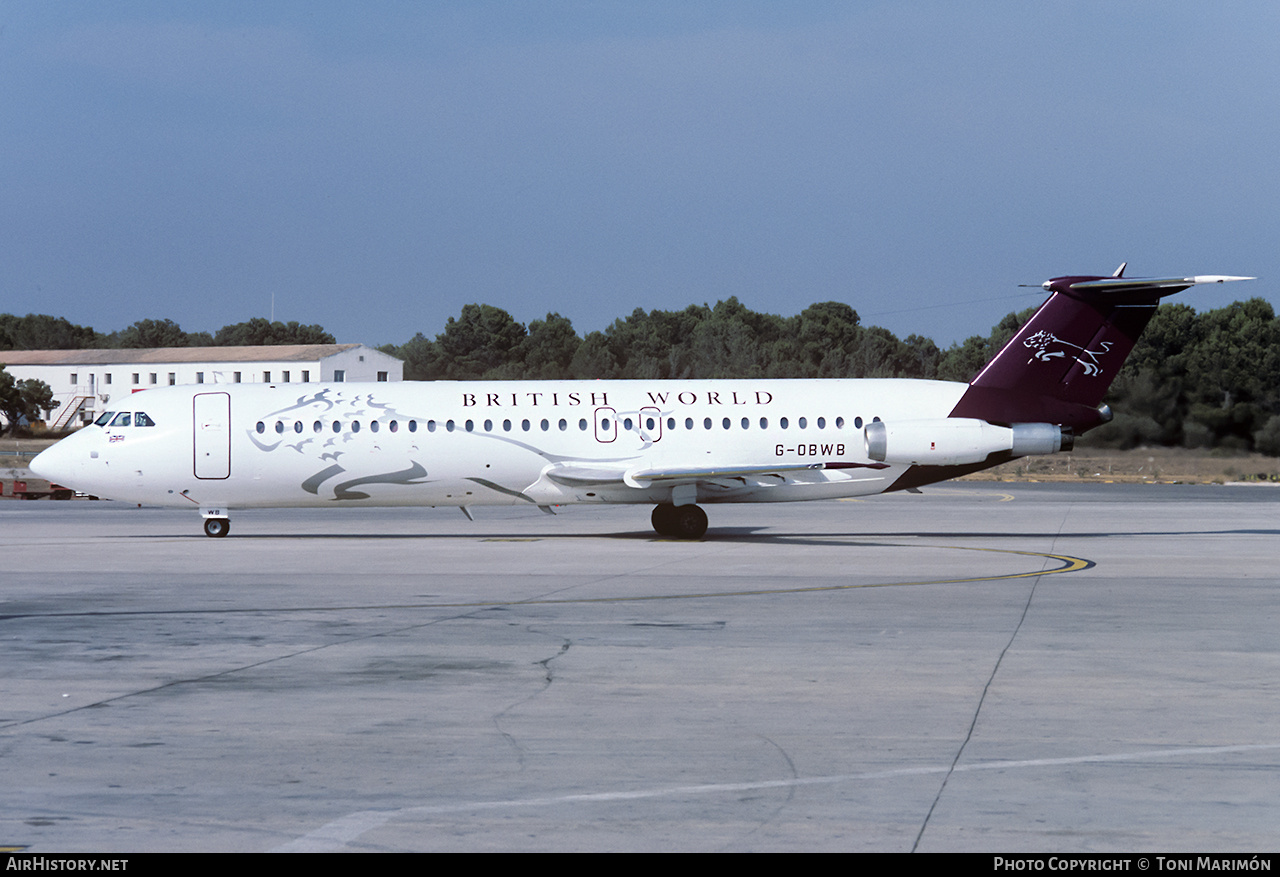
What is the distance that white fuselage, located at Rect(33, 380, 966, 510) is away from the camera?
30.0 m

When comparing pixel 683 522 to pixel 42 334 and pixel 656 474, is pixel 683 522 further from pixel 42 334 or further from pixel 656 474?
pixel 42 334

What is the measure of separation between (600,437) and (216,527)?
9141 mm

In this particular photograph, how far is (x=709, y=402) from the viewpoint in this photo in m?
30.9

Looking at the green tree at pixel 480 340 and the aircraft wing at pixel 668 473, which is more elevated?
the green tree at pixel 480 340

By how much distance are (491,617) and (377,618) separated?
1.42 meters

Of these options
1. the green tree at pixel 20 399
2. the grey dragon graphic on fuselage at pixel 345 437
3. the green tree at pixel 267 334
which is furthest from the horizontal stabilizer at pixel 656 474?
the green tree at pixel 267 334

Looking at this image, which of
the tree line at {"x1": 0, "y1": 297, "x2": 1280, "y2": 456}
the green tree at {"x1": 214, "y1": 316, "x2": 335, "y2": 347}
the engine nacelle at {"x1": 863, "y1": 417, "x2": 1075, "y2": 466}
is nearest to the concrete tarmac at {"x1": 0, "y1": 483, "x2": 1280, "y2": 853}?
the engine nacelle at {"x1": 863, "y1": 417, "x2": 1075, "y2": 466}

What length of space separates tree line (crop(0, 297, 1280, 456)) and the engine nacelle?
19.5m

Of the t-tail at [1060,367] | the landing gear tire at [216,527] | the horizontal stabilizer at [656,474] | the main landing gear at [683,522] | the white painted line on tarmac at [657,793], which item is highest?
the t-tail at [1060,367]

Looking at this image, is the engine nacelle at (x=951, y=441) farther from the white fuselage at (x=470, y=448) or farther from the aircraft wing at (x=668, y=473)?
the aircraft wing at (x=668, y=473)

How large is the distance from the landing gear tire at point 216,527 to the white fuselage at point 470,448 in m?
0.45

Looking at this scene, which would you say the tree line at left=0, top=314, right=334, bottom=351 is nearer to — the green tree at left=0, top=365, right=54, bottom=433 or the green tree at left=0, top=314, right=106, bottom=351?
the green tree at left=0, top=314, right=106, bottom=351

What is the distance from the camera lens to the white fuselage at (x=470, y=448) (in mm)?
29969
